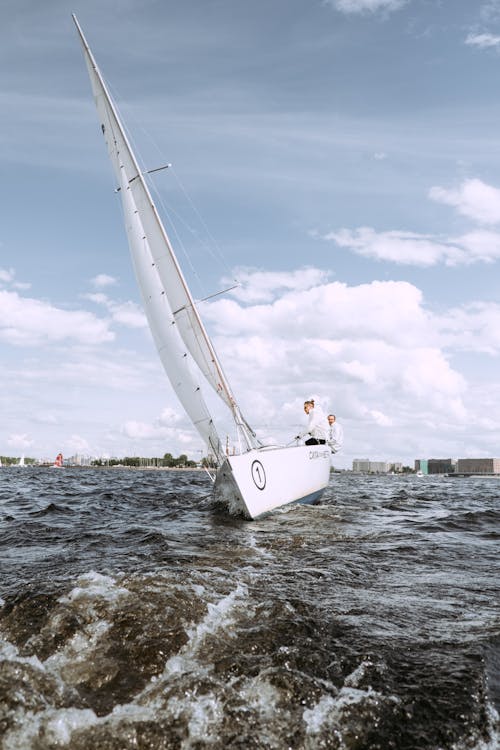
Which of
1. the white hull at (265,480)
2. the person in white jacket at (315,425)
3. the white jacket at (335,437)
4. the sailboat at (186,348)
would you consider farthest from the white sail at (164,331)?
the white jacket at (335,437)

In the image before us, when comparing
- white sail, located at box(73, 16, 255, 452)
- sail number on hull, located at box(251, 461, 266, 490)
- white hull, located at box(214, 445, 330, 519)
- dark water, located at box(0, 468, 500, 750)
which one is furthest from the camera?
white sail, located at box(73, 16, 255, 452)

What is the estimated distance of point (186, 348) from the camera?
14.4 metres

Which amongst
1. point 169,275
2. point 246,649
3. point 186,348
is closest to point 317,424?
point 186,348

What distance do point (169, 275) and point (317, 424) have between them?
6320 mm

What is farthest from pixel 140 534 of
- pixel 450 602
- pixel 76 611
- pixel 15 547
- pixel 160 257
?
pixel 160 257

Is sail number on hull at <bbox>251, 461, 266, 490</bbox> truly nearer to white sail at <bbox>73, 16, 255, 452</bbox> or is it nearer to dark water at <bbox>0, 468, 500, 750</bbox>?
white sail at <bbox>73, 16, 255, 452</bbox>

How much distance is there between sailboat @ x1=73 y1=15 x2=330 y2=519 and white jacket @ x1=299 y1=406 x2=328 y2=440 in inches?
21.3

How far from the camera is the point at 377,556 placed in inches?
307

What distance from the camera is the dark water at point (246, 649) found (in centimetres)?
296

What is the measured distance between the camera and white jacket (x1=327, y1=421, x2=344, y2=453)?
17812mm

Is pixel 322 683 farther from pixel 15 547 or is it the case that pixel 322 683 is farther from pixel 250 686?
pixel 15 547

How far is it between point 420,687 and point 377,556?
449 centimetres

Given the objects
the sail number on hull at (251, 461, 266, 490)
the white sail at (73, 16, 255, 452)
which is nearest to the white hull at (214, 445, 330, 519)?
the sail number on hull at (251, 461, 266, 490)

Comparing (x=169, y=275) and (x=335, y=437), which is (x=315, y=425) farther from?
(x=169, y=275)
